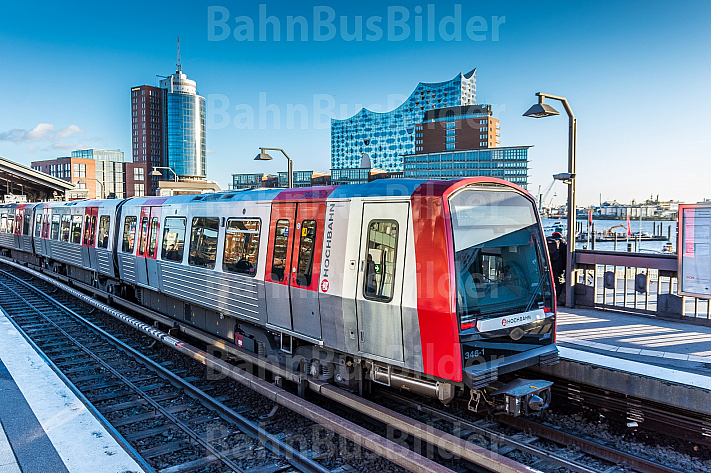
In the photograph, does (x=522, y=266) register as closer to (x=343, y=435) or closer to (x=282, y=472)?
(x=343, y=435)

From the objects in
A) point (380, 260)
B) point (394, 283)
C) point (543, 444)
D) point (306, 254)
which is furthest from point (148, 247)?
point (543, 444)

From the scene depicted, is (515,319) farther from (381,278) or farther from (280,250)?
(280,250)

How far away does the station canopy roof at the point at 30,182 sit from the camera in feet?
95.2

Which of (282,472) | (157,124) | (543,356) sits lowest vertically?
(282,472)

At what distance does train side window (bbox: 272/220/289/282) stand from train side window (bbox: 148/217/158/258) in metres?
5.21

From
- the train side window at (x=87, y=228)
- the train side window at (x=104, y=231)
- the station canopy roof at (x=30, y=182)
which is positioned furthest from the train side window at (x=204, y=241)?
the station canopy roof at (x=30, y=182)

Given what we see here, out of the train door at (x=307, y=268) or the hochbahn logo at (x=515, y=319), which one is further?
the train door at (x=307, y=268)

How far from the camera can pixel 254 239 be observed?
8656 millimetres

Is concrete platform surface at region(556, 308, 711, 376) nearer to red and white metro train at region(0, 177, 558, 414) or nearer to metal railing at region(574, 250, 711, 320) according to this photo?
metal railing at region(574, 250, 711, 320)

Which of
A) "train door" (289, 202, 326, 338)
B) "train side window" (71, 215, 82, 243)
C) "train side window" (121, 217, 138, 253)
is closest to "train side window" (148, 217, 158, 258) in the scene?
"train side window" (121, 217, 138, 253)

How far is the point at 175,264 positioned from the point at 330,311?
17.8 feet

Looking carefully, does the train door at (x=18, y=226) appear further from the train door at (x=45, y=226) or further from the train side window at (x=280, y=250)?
the train side window at (x=280, y=250)

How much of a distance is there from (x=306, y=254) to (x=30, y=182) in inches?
1306

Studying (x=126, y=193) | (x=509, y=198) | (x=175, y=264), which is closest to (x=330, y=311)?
(x=509, y=198)
